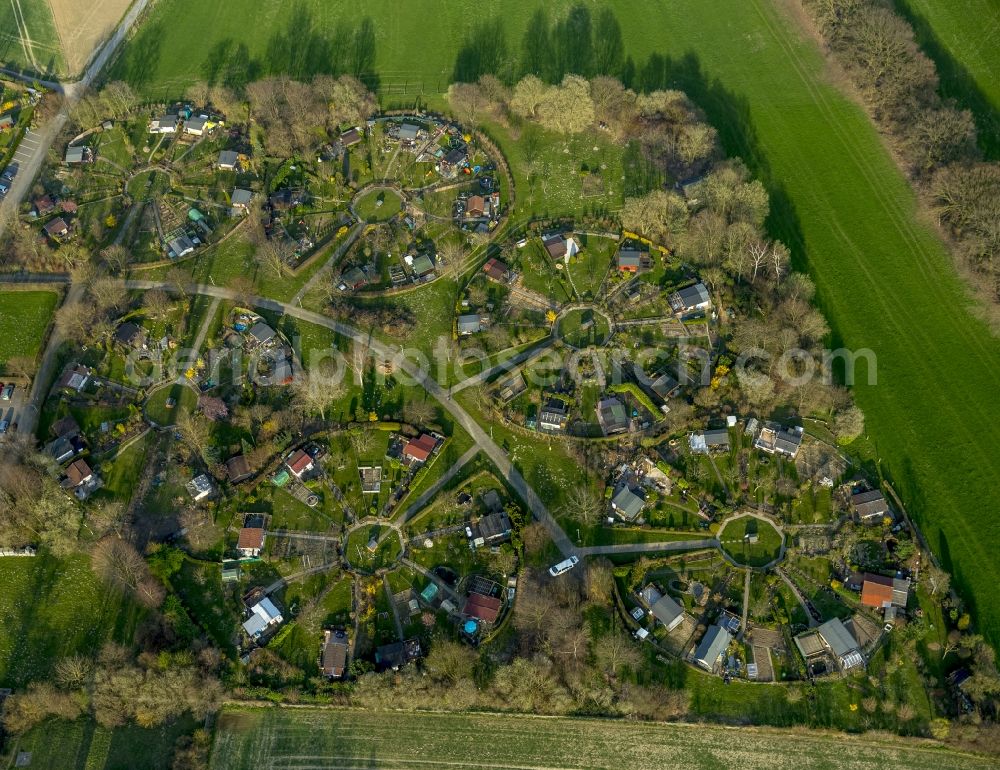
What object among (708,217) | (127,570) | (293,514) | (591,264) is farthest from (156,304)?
(708,217)

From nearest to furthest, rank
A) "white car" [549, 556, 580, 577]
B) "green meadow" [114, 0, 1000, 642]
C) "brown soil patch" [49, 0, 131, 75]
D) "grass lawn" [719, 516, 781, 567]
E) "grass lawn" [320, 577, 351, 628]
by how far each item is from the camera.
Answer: "grass lawn" [320, 577, 351, 628] < "white car" [549, 556, 580, 577] < "grass lawn" [719, 516, 781, 567] < "green meadow" [114, 0, 1000, 642] < "brown soil patch" [49, 0, 131, 75]

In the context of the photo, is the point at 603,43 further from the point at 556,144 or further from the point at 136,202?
the point at 136,202

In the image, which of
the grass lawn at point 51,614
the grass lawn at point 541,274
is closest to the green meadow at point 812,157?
the grass lawn at point 541,274

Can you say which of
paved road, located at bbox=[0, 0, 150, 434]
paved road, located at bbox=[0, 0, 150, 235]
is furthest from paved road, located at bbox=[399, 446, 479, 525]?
paved road, located at bbox=[0, 0, 150, 235]

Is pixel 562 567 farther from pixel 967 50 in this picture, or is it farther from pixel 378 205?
pixel 967 50

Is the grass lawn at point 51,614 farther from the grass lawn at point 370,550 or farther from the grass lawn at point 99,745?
the grass lawn at point 370,550

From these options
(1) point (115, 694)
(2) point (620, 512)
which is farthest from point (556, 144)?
(1) point (115, 694)

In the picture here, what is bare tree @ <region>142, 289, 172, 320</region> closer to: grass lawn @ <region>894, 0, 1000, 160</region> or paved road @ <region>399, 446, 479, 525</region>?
paved road @ <region>399, 446, 479, 525</region>
